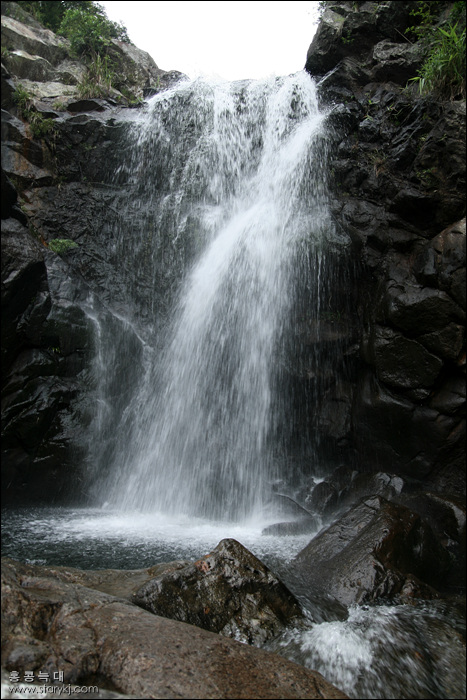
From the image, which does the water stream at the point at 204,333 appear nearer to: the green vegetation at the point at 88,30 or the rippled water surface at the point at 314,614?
the rippled water surface at the point at 314,614

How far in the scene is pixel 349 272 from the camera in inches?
346

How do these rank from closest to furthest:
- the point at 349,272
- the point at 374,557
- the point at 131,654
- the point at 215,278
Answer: the point at 131,654 < the point at 374,557 < the point at 349,272 < the point at 215,278

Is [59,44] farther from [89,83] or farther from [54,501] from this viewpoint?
[54,501]

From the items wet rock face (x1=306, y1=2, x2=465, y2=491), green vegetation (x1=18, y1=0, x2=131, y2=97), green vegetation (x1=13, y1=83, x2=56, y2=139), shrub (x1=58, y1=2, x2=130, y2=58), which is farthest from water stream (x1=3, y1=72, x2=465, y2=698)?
shrub (x1=58, y1=2, x2=130, y2=58)

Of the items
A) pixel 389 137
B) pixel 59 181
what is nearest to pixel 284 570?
pixel 389 137

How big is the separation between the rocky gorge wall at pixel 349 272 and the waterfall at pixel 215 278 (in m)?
0.43

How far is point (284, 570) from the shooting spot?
532 centimetres

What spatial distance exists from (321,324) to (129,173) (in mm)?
6631

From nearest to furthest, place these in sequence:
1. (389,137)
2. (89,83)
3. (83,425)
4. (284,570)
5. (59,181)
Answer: (284,570) → (83,425) → (389,137) → (59,181) → (89,83)

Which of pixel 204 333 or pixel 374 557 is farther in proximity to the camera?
pixel 204 333

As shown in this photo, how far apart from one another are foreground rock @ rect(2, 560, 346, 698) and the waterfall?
Answer: 494 cm

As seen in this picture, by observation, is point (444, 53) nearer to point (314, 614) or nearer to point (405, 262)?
point (405, 262)

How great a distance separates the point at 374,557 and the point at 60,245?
353 inches

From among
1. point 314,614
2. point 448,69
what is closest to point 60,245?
point 448,69
